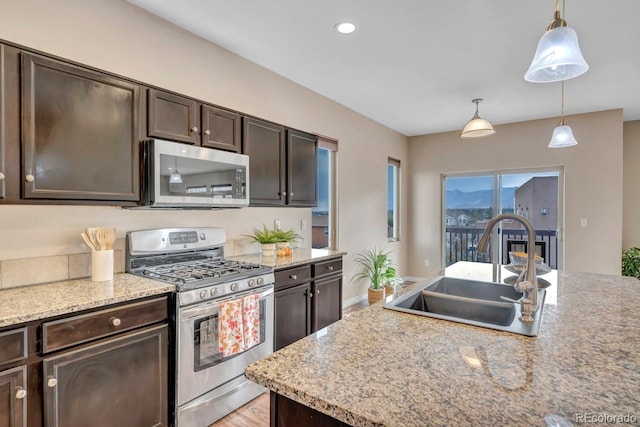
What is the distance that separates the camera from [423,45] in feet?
9.07

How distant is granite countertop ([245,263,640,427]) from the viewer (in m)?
0.71

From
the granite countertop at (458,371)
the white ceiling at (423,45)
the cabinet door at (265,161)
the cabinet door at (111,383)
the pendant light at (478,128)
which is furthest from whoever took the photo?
the pendant light at (478,128)

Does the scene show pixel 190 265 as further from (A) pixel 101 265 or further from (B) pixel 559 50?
(B) pixel 559 50

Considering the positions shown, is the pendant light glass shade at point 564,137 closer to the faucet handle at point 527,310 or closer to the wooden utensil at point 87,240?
the faucet handle at point 527,310

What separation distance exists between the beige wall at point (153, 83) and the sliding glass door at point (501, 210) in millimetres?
2326

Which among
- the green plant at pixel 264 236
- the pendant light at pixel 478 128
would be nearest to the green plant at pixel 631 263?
the pendant light at pixel 478 128

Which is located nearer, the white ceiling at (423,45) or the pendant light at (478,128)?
the white ceiling at (423,45)

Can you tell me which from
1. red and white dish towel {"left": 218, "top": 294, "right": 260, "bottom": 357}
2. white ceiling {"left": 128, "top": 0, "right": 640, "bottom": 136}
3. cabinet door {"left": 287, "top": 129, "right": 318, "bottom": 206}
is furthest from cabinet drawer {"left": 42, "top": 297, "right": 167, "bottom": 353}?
white ceiling {"left": 128, "top": 0, "right": 640, "bottom": 136}

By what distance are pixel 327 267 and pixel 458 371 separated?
7.26ft

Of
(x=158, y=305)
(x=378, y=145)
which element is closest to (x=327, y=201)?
(x=378, y=145)

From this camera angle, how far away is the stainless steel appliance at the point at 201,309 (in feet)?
6.21

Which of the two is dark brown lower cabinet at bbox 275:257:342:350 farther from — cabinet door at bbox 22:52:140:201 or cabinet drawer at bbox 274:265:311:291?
cabinet door at bbox 22:52:140:201

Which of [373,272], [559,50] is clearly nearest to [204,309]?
[559,50]

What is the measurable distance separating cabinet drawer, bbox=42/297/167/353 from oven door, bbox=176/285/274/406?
147 millimetres
